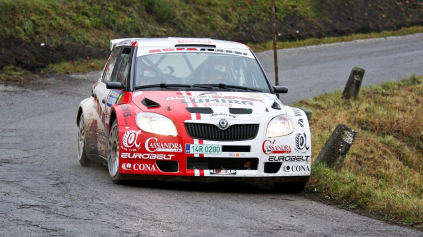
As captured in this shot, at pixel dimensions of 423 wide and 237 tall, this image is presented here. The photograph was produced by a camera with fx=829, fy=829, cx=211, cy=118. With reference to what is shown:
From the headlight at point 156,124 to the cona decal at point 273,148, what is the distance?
0.89m

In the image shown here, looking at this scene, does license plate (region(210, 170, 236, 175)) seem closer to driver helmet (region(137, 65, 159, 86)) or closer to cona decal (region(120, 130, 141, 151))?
cona decal (region(120, 130, 141, 151))

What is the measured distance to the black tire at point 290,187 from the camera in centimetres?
852

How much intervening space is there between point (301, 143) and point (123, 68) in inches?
98.9

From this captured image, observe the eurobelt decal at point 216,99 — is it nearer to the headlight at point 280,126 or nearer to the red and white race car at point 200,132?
the red and white race car at point 200,132

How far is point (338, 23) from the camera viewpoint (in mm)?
28609

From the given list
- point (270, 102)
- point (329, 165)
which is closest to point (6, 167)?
point (270, 102)

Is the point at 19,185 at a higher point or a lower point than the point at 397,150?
higher

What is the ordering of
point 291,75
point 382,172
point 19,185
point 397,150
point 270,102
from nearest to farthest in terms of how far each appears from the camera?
point 19,185
point 270,102
point 382,172
point 397,150
point 291,75

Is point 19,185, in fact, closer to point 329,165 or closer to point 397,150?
point 329,165

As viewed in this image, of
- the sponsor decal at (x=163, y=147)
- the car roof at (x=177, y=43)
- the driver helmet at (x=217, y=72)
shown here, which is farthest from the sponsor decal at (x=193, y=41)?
the sponsor decal at (x=163, y=147)

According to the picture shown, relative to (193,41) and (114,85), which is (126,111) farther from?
(193,41)

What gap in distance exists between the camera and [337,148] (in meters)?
10.5

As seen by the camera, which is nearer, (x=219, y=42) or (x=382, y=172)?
(x=219, y=42)

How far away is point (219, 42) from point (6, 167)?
2903 millimetres
